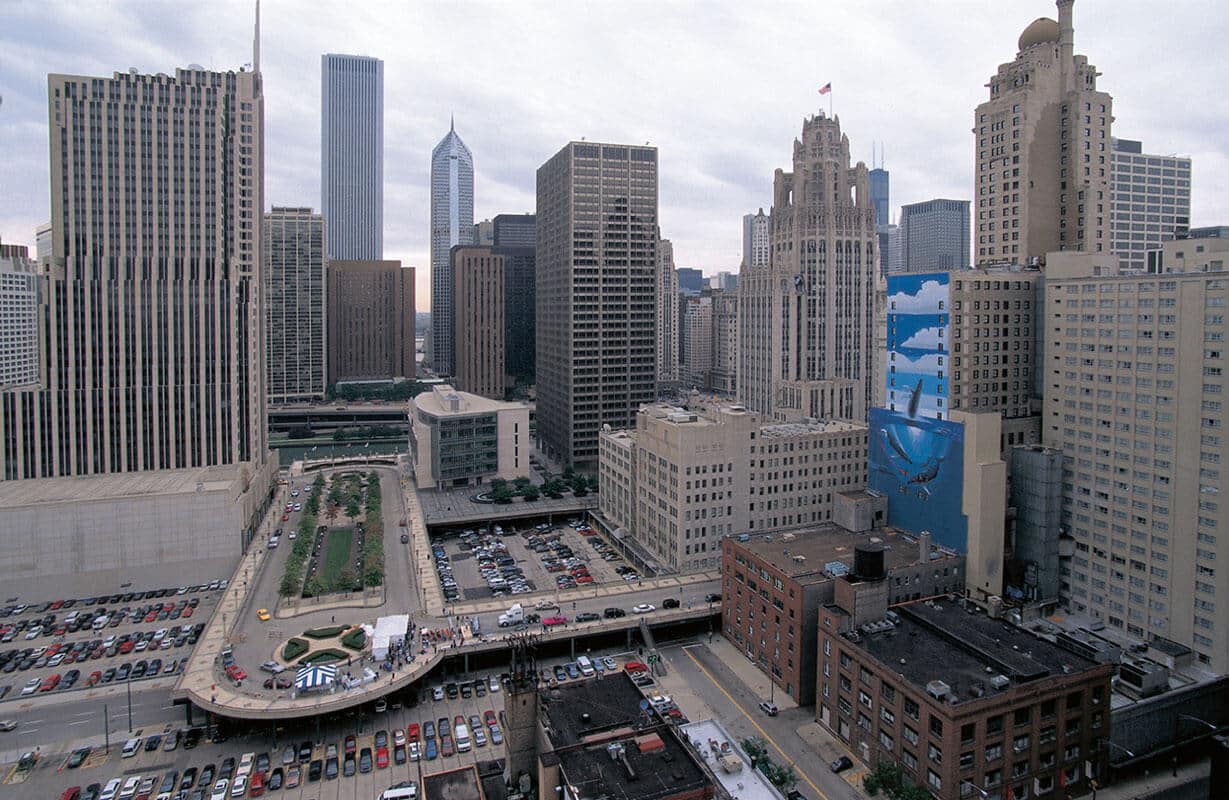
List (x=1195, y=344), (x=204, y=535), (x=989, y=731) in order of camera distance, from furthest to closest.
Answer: (x=204, y=535) → (x=1195, y=344) → (x=989, y=731)

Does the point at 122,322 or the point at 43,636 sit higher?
the point at 122,322

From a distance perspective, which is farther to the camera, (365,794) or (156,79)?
(156,79)

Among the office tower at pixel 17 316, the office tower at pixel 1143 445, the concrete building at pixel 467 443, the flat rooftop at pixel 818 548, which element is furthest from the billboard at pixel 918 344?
the office tower at pixel 17 316

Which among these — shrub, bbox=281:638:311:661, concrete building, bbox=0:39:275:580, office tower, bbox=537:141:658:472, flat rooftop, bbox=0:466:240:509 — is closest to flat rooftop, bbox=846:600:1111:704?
shrub, bbox=281:638:311:661

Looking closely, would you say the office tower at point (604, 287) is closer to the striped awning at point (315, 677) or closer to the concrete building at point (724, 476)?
the concrete building at point (724, 476)

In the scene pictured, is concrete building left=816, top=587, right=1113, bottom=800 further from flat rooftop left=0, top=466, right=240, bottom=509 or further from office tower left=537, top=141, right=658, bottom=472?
office tower left=537, top=141, right=658, bottom=472

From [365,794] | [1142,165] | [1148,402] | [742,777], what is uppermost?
[1142,165]

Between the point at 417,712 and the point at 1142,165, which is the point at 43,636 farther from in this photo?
the point at 1142,165

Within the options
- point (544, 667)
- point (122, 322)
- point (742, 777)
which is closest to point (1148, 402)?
point (742, 777)
